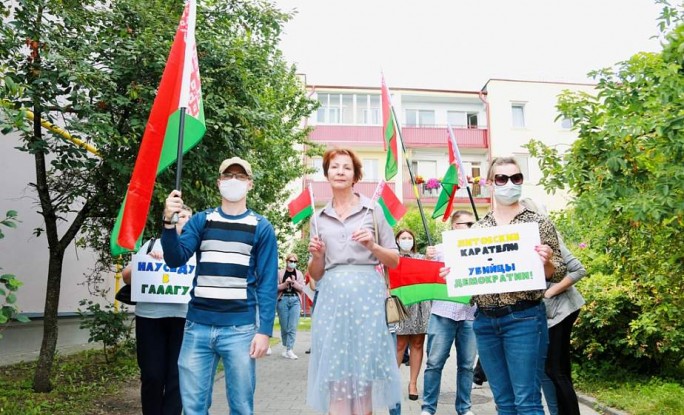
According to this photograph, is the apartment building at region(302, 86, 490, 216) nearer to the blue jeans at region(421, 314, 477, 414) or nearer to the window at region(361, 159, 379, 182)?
the window at region(361, 159, 379, 182)

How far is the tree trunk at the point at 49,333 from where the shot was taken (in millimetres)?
7383

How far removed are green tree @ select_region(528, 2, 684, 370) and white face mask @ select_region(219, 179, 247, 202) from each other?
2.79 meters

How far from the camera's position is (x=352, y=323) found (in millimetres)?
3816

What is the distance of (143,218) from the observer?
429 centimetres

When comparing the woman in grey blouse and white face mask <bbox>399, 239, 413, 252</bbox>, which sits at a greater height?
white face mask <bbox>399, 239, 413, 252</bbox>

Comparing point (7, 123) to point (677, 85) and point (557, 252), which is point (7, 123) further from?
point (677, 85)

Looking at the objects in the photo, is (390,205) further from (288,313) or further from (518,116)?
(518,116)

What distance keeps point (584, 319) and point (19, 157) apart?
9865 millimetres

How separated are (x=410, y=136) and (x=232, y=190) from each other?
32.0m

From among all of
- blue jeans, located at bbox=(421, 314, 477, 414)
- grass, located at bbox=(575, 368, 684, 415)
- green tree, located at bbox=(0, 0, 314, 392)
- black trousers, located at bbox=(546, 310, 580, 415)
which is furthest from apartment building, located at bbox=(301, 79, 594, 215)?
black trousers, located at bbox=(546, 310, 580, 415)

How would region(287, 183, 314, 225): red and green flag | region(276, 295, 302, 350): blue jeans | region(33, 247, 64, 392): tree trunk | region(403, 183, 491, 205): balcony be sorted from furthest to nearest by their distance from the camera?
1. region(403, 183, 491, 205): balcony
2. region(276, 295, 302, 350): blue jeans
3. region(33, 247, 64, 392): tree trunk
4. region(287, 183, 314, 225): red and green flag

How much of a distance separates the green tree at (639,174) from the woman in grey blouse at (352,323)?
2046 millimetres

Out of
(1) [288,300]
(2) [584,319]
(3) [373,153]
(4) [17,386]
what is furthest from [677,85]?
(3) [373,153]

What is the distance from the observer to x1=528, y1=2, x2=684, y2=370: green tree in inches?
169
